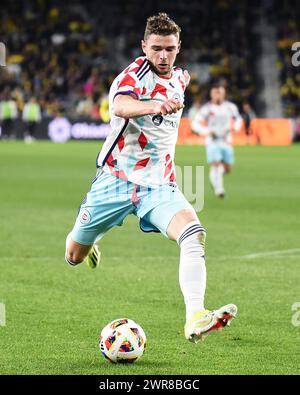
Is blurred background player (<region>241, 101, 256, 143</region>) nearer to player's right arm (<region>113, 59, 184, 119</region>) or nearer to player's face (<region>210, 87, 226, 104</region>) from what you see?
player's face (<region>210, 87, 226, 104</region>)

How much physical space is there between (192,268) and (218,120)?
565 inches

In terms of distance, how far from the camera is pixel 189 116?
42000 millimetres

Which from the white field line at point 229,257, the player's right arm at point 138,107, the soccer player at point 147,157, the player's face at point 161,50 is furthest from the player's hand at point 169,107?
the white field line at point 229,257

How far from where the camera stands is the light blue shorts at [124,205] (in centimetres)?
736

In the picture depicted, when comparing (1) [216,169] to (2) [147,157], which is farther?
(1) [216,169]

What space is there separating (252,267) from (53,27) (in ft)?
121

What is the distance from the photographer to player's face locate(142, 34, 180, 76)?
730cm

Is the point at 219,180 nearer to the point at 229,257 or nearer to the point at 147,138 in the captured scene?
the point at 229,257

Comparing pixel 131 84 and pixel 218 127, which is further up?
pixel 131 84

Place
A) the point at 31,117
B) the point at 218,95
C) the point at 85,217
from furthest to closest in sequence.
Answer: the point at 31,117 < the point at 218,95 < the point at 85,217

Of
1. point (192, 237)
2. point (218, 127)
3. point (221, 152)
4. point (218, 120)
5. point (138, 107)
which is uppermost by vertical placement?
point (138, 107)

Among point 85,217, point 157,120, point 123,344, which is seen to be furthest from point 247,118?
point 123,344

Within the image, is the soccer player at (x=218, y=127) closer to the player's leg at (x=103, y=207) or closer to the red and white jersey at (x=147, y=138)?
the player's leg at (x=103, y=207)

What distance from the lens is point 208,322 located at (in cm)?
641
